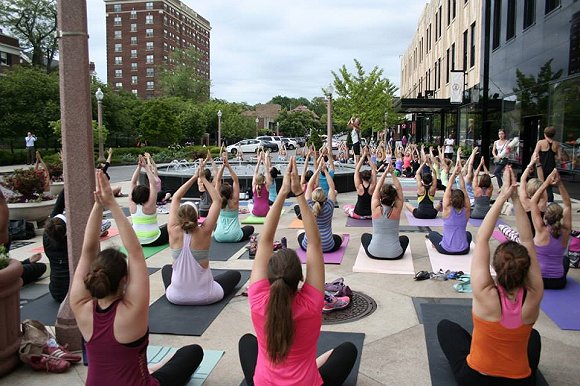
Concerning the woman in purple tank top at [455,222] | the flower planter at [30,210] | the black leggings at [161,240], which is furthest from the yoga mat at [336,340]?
the flower planter at [30,210]

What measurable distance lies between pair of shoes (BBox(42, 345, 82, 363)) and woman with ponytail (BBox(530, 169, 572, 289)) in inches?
217

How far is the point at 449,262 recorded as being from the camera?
8047 millimetres

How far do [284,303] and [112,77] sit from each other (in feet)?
351

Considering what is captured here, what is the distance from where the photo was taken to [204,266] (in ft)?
20.1

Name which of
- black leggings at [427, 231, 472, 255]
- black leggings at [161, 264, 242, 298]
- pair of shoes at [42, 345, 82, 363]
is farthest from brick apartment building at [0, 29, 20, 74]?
pair of shoes at [42, 345, 82, 363]

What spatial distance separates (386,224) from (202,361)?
4.23 m

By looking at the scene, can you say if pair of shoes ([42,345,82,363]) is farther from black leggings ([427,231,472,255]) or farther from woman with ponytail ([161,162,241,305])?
black leggings ([427,231,472,255])

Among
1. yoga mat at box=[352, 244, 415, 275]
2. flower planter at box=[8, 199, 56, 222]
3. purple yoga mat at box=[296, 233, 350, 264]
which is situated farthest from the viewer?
flower planter at box=[8, 199, 56, 222]

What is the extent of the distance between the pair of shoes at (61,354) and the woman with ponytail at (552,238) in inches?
217

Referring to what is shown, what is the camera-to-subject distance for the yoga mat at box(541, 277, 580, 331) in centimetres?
548

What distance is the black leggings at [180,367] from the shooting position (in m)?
3.92

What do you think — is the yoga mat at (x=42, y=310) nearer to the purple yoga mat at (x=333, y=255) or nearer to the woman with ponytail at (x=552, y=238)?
the purple yoga mat at (x=333, y=255)

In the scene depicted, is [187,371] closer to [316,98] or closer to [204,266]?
[204,266]

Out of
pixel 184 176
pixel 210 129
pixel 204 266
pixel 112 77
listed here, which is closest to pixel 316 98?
pixel 112 77
